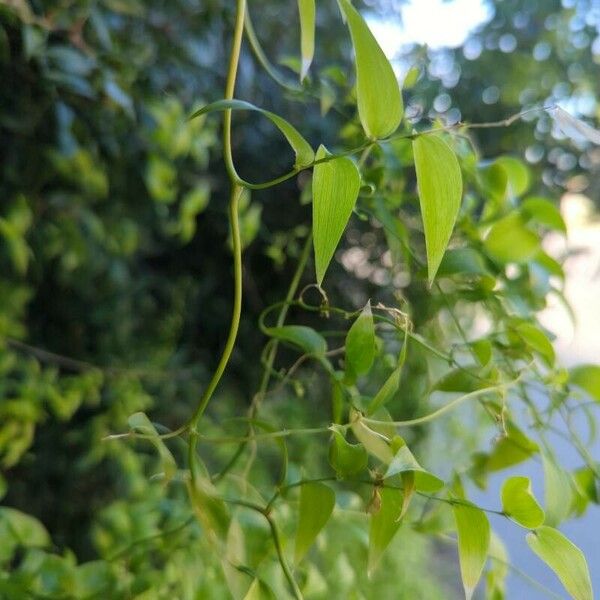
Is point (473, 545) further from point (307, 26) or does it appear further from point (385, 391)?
point (307, 26)

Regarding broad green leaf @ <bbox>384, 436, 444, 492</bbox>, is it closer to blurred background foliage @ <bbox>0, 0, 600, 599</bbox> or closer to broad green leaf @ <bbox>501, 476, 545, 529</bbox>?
broad green leaf @ <bbox>501, 476, 545, 529</bbox>

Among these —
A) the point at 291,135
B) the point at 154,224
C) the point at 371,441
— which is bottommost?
the point at 154,224

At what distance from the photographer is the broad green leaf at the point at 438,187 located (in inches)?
8.6

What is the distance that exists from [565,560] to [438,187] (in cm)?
14

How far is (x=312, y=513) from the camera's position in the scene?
0.94 ft

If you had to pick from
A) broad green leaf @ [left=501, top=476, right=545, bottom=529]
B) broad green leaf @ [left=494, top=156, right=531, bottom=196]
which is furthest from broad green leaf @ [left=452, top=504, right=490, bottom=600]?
broad green leaf @ [left=494, top=156, right=531, bottom=196]

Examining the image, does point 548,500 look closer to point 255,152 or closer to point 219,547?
point 219,547

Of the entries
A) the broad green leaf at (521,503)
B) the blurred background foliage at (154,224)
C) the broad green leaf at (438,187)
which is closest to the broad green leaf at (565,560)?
the broad green leaf at (521,503)

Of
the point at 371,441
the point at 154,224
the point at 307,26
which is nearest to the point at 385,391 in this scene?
the point at 371,441

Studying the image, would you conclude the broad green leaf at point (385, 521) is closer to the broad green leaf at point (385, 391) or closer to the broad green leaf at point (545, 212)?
the broad green leaf at point (385, 391)

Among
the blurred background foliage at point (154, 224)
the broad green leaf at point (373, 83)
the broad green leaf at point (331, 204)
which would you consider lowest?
the blurred background foliage at point (154, 224)

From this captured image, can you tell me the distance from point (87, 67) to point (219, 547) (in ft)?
1.11

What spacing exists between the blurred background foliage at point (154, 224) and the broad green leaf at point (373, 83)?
210 mm

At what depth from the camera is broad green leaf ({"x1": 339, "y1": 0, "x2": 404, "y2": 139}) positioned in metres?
0.21
